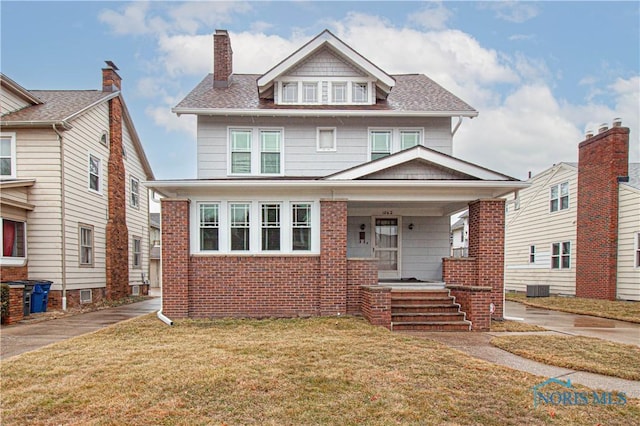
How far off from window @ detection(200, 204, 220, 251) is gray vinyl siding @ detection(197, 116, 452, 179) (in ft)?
7.01

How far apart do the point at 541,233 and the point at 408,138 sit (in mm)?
11240

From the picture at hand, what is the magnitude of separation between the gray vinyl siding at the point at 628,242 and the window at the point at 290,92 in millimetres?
12538

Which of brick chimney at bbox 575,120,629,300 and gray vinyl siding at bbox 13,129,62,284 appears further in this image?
brick chimney at bbox 575,120,629,300

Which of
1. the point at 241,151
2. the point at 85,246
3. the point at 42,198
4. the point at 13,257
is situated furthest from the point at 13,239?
the point at 241,151

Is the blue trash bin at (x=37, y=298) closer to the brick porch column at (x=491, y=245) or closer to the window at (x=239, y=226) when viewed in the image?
the window at (x=239, y=226)

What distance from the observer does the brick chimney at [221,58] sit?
1333 cm

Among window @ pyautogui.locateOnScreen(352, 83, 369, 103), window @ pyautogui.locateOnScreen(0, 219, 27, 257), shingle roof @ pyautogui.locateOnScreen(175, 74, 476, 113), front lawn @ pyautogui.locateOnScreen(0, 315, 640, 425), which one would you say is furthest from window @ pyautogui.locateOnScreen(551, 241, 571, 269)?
window @ pyautogui.locateOnScreen(0, 219, 27, 257)

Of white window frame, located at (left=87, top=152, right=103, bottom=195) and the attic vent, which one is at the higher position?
white window frame, located at (left=87, top=152, right=103, bottom=195)

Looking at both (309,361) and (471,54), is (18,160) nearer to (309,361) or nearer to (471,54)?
(309,361)

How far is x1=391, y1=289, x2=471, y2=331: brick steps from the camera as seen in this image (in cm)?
870

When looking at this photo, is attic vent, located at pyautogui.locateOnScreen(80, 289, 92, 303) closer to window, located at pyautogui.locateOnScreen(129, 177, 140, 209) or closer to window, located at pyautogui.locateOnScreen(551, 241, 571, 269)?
window, located at pyautogui.locateOnScreen(129, 177, 140, 209)

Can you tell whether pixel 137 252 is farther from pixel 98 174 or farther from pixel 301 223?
pixel 301 223

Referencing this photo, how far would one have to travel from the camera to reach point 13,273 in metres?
11.7

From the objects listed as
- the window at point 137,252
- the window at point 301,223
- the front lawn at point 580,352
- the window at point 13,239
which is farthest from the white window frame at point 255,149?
the window at point 137,252
